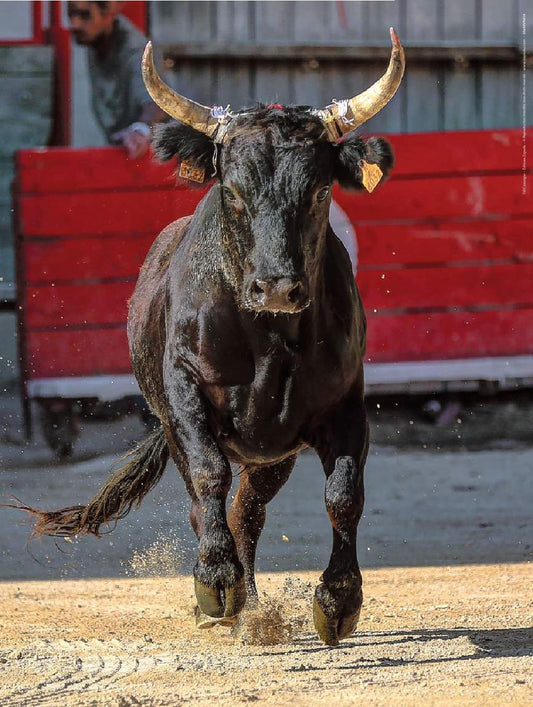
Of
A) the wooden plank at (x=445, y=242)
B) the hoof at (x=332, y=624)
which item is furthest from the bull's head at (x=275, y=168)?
the wooden plank at (x=445, y=242)

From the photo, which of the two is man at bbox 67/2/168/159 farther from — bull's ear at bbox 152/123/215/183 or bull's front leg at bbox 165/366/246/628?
bull's front leg at bbox 165/366/246/628

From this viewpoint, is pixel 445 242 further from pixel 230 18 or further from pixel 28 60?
pixel 28 60

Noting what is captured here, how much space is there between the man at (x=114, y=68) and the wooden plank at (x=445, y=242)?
1.57 meters

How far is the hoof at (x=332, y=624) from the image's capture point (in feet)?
14.5

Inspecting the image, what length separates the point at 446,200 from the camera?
957cm

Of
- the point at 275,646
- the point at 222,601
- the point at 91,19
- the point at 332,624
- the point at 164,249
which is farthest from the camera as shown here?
the point at 91,19

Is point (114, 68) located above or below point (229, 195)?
above

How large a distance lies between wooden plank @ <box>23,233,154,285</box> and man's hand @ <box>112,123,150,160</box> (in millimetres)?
548

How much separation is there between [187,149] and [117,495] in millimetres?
1647

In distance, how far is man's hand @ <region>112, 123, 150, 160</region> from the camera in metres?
9.30

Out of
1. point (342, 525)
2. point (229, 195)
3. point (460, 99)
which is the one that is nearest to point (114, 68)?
point (460, 99)

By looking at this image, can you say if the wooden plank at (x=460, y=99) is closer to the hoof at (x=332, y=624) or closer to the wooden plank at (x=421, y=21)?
the wooden plank at (x=421, y=21)

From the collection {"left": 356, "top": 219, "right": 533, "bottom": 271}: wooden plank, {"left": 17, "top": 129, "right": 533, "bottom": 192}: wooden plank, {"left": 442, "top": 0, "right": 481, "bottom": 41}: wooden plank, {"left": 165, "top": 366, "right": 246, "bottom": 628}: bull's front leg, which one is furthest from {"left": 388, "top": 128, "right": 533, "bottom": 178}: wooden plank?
{"left": 165, "top": 366, "right": 246, "bottom": 628}: bull's front leg

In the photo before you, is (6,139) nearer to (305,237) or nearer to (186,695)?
(305,237)
